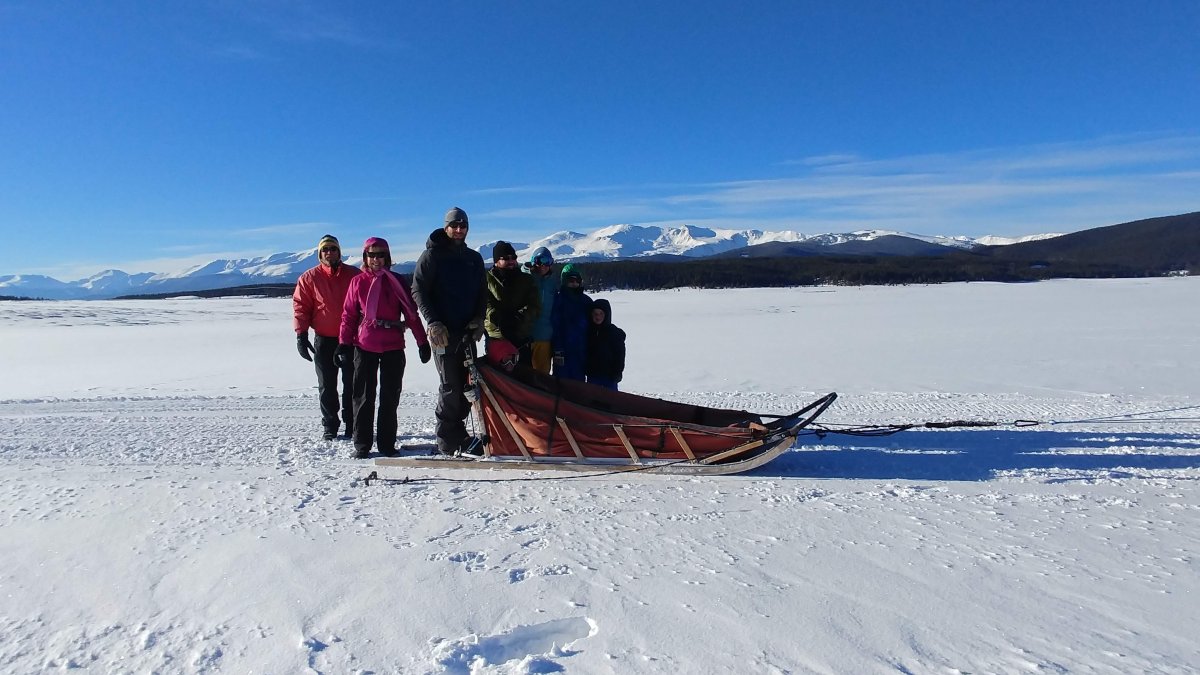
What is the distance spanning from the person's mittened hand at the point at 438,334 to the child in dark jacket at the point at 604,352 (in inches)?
53.1

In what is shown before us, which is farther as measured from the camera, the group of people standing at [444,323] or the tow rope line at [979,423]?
the tow rope line at [979,423]

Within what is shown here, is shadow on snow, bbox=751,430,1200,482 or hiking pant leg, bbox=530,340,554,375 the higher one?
hiking pant leg, bbox=530,340,554,375

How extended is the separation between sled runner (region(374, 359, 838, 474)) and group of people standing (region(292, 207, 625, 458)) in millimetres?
298

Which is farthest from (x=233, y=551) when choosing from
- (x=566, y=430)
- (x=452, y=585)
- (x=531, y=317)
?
(x=531, y=317)

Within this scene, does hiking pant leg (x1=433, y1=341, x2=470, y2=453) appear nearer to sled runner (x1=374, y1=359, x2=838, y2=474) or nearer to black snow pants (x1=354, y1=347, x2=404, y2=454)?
sled runner (x1=374, y1=359, x2=838, y2=474)

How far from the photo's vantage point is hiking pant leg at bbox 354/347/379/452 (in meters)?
5.14

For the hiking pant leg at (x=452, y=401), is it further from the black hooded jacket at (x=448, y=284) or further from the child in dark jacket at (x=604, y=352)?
the child in dark jacket at (x=604, y=352)

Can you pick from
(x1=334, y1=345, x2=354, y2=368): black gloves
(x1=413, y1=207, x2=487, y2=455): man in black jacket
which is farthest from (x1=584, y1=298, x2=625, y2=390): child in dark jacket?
(x1=334, y1=345, x2=354, y2=368): black gloves

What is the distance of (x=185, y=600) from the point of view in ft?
9.03

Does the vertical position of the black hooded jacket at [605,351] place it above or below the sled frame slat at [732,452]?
above

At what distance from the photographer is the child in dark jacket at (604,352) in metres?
5.79

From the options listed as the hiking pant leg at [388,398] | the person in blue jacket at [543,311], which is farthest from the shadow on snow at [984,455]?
the hiking pant leg at [388,398]

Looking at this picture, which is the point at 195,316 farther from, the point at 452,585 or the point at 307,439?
the point at 452,585

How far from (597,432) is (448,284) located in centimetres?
143
